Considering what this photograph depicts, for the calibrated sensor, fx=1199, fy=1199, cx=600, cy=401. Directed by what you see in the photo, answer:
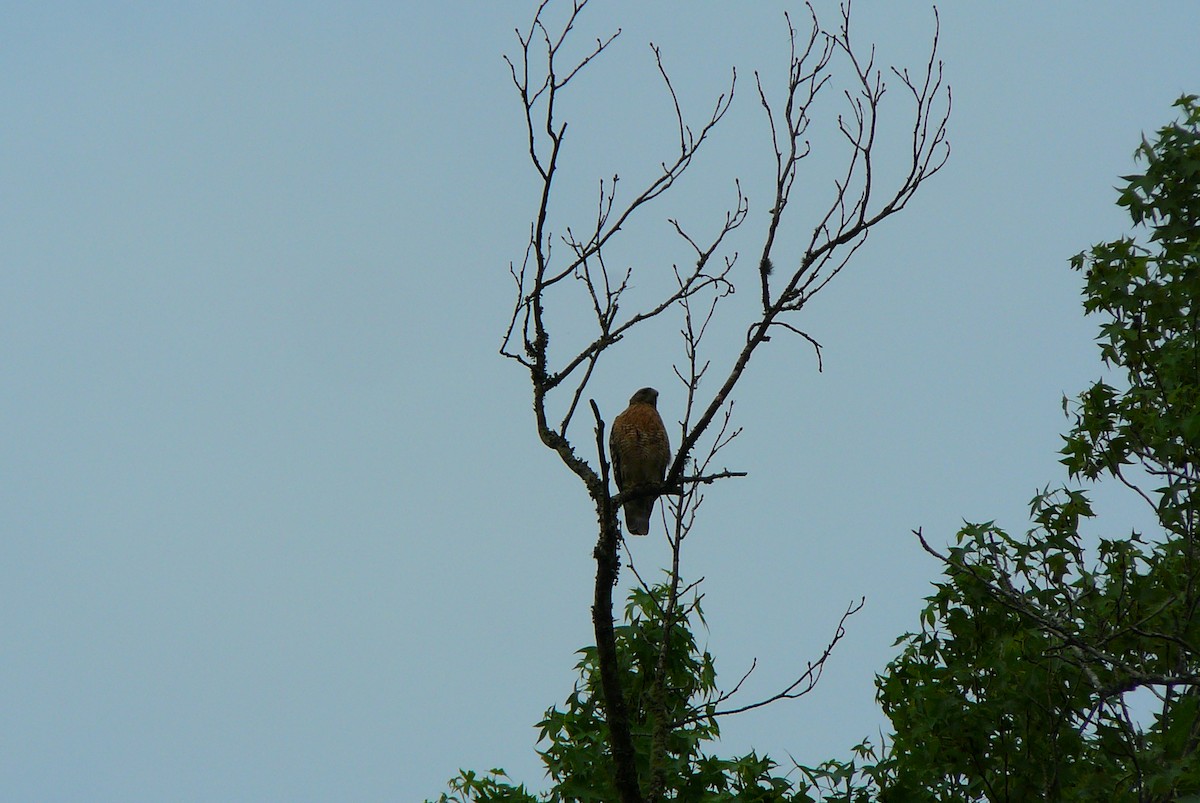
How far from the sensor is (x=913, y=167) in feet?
15.5

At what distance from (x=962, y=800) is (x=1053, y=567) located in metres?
1.28

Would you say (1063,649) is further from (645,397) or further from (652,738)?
(645,397)

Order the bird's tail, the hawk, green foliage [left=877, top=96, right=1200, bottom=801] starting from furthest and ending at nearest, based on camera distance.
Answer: the hawk
the bird's tail
green foliage [left=877, top=96, right=1200, bottom=801]

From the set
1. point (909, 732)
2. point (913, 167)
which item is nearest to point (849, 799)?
point (909, 732)

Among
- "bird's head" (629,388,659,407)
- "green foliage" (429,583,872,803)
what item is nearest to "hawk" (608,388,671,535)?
"bird's head" (629,388,659,407)

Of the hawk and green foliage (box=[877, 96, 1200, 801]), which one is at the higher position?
the hawk

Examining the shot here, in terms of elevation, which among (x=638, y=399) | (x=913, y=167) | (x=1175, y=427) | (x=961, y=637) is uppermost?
(x=638, y=399)

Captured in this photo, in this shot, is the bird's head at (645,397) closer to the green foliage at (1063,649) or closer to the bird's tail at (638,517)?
the bird's tail at (638,517)

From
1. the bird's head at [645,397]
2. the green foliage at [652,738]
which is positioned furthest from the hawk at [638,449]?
the green foliage at [652,738]

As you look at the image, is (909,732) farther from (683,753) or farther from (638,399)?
(638,399)

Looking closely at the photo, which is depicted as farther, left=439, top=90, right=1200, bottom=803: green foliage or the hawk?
the hawk

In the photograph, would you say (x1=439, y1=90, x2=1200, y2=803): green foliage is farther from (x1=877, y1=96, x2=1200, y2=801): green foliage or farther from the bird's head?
the bird's head

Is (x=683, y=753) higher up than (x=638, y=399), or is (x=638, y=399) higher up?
(x=638, y=399)

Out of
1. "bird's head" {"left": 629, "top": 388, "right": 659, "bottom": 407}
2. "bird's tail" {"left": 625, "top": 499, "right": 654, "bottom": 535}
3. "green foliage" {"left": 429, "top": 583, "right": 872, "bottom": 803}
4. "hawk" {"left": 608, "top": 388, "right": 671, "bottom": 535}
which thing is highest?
"bird's head" {"left": 629, "top": 388, "right": 659, "bottom": 407}
